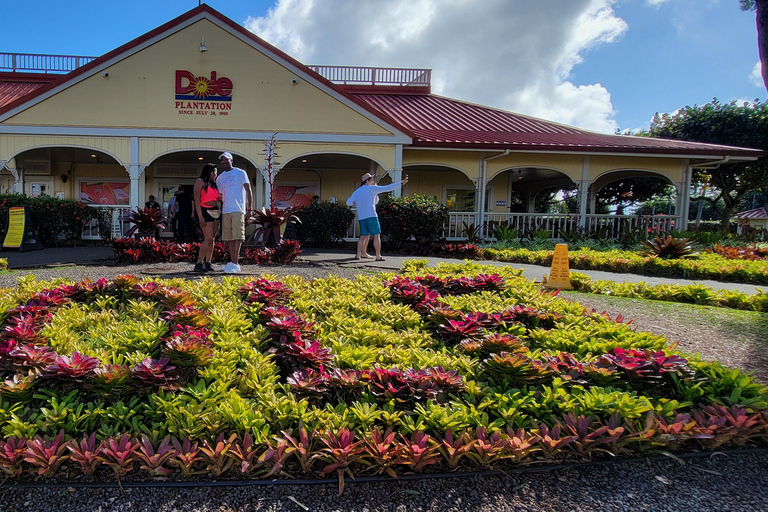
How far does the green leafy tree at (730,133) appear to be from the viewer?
65.2ft

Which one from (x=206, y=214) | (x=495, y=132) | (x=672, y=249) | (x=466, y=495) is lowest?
(x=466, y=495)

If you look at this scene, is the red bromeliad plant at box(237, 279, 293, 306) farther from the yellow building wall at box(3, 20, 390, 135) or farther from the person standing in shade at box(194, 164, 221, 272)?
the yellow building wall at box(3, 20, 390, 135)

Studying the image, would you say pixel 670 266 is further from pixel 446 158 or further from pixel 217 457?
pixel 217 457

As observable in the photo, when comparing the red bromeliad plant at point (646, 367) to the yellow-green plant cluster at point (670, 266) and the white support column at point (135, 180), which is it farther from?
the white support column at point (135, 180)

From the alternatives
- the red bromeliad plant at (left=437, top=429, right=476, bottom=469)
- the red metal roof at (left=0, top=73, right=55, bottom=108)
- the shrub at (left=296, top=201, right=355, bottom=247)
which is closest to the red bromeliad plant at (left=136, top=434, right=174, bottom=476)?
the red bromeliad plant at (left=437, top=429, right=476, bottom=469)

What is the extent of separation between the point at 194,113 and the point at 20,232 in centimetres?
528

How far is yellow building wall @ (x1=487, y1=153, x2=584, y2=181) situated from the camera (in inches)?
574

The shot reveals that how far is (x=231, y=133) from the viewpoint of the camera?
13.1 metres

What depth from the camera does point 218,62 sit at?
12.9m

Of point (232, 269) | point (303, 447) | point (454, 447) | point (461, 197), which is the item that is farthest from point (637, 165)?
point (303, 447)

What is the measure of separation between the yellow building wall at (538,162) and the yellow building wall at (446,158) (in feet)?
2.09

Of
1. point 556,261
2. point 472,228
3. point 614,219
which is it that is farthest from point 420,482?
point 614,219

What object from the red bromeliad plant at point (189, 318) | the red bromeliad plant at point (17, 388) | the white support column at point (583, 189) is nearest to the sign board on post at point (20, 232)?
the red bromeliad plant at point (189, 318)

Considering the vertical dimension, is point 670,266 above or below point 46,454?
above
